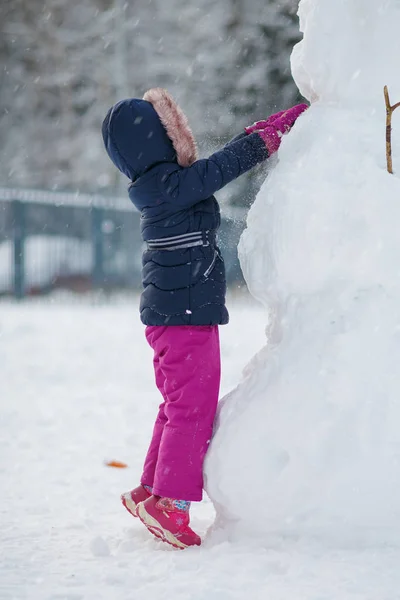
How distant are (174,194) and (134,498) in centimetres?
113

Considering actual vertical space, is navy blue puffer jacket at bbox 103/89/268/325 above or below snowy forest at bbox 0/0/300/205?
below

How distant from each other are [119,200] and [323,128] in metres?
10.3

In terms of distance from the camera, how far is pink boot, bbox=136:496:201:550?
Answer: 2568mm

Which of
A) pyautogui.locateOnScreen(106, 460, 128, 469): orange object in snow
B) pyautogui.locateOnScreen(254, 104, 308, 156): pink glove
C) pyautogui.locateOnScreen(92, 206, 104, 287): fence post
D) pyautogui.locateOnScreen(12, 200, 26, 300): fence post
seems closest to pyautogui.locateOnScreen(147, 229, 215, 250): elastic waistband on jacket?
pyautogui.locateOnScreen(254, 104, 308, 156): pink glove

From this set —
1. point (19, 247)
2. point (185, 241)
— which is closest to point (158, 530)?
point (185, 241)

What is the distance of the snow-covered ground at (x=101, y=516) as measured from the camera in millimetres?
2166

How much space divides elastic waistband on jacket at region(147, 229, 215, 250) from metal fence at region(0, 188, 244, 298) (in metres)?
8.68

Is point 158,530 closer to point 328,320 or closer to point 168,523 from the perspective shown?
point 168,523

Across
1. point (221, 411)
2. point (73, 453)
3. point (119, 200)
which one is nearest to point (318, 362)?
point (221, 411)

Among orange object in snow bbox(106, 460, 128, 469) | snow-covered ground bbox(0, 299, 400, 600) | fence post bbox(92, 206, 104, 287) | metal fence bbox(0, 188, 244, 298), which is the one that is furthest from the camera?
fence post bbox(92, 206, 104, 287)

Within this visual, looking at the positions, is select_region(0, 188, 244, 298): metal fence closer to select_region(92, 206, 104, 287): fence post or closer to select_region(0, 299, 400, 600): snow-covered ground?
select_region(92, 206, 104, 287): fence post

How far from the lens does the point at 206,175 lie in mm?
2561

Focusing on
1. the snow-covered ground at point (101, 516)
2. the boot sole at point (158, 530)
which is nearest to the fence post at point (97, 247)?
the snow-covered ground at point (101, 516)

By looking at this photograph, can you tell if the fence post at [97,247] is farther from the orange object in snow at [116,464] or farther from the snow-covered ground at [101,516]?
the orange object in snow at [116,464]
